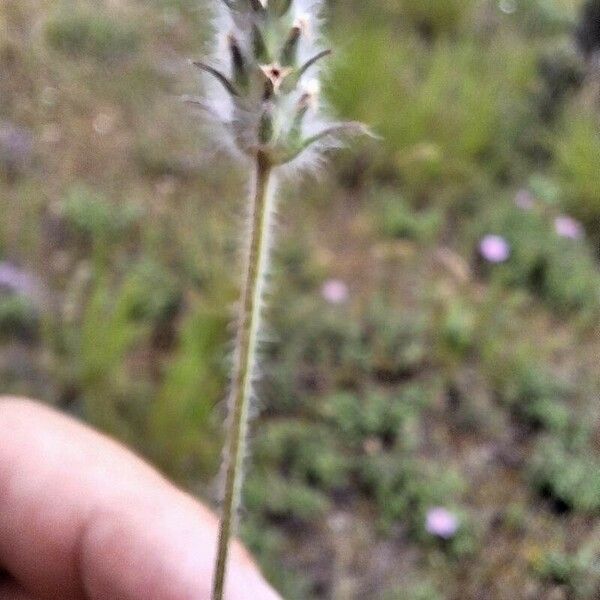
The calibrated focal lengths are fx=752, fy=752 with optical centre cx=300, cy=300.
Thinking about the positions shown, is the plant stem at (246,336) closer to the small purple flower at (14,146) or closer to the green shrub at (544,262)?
the green shrub at (544,262)

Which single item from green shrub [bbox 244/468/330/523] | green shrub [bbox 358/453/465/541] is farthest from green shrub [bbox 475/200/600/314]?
green shrub [bbox 244/468/330/523]

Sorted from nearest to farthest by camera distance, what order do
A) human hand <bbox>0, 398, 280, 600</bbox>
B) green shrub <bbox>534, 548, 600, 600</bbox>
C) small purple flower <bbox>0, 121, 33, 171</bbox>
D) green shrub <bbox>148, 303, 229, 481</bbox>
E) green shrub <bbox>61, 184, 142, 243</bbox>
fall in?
1. green shrub <bbox>534, 548, 600, 600</bbox>
2. human hand <bbox>0, 398, 280, 600</bbox>
3. green shrub <bbox>148, 303, 229, 481</bbox>
4. small purple flower <bbox>0, 121, 33, 171</bbox>
5. green shrub <bbox>61, 184, 142, 243</bbox>

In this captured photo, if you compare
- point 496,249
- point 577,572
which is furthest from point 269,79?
point 496,249

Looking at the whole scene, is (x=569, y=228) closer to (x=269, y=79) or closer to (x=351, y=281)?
(x=351, y=281)

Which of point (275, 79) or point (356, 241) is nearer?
point (275, 79)

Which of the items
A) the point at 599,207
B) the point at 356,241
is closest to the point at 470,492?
the point at 599,207

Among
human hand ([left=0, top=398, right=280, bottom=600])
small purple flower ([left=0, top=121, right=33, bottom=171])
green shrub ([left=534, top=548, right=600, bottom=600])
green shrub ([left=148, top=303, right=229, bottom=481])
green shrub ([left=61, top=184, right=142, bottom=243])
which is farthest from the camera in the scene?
green shrub ([left=61, top=184, right=142, bottom=243])

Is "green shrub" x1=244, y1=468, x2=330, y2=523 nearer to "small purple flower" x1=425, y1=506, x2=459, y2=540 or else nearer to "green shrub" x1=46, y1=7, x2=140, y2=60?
"small purple flower" x1=425, y1=506, x2=459, y2=540

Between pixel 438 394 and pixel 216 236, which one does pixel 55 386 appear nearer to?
pixel 216 236
